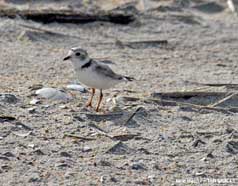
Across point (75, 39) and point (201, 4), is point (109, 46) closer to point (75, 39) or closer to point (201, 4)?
point (75, 39)

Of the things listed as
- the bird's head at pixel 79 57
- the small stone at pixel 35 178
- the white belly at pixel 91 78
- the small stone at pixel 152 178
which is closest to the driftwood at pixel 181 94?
the white belly at pixel 91 78

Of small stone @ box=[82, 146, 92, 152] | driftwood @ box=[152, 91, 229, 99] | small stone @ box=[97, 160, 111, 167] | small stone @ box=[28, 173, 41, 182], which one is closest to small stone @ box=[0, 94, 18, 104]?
small stone @ box=[82, 146, 92, 152]

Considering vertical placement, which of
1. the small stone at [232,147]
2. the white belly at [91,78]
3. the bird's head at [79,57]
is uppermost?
the bird's head at [79,57]

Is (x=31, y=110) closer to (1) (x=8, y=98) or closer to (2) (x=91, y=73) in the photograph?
(1) (x=8, y=98)

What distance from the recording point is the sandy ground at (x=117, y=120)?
661 centimetres

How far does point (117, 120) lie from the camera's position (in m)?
7.78

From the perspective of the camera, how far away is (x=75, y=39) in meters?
10.9

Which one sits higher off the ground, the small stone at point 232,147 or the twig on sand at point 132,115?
the twig on sand at point 132,115

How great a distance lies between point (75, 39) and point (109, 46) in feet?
1.62

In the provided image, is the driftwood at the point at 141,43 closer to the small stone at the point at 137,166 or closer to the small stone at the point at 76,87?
the small stone at the point at 76,87

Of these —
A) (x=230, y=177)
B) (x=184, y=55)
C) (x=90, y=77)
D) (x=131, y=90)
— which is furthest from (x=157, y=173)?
(x=184, y=55)

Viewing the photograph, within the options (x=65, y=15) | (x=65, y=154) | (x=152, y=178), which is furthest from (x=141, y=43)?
(x=152, y=178)

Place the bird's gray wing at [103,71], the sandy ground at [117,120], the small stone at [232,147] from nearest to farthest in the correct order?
the sandy ground at [117,120] → the small stone at [232,147] → the bird's gray wing at [103,71]

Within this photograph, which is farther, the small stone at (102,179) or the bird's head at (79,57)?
the bird's head at (79,57)
